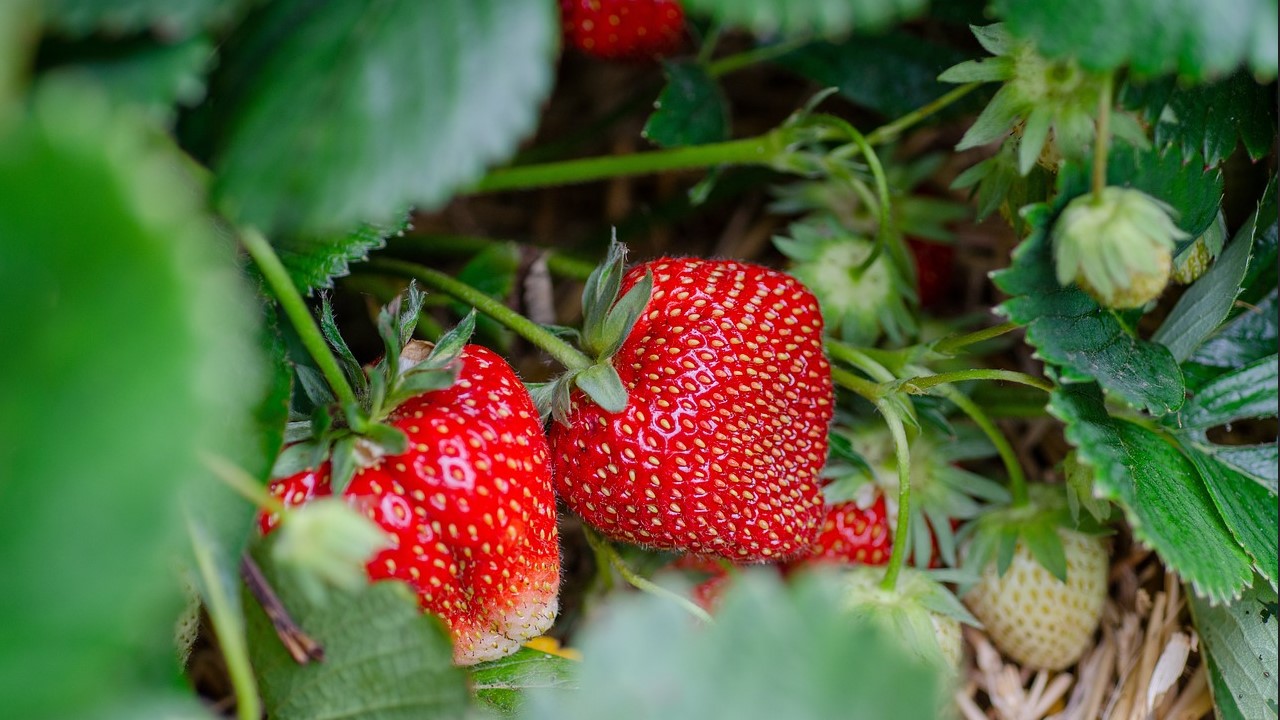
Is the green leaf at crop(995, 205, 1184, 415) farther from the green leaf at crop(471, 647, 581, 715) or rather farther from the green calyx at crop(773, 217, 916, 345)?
the green leaf at crop(471, 647, 581, 715)

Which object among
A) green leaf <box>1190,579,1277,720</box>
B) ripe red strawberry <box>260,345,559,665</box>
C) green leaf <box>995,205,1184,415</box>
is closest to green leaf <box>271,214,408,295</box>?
ripe red strawberry <box>260,345,559,665</box>

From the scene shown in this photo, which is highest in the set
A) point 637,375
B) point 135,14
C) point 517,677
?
point 135,14

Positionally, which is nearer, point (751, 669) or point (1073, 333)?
point (751, 669)

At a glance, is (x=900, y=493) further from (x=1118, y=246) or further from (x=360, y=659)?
(x=360, y=659)

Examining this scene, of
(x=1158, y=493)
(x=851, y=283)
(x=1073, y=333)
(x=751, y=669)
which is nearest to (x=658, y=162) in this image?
(x=851, y=283)

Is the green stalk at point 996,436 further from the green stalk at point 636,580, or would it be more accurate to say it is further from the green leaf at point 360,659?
the green leaf at point 360,659

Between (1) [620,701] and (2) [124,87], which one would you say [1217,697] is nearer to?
(1) [620,701]
